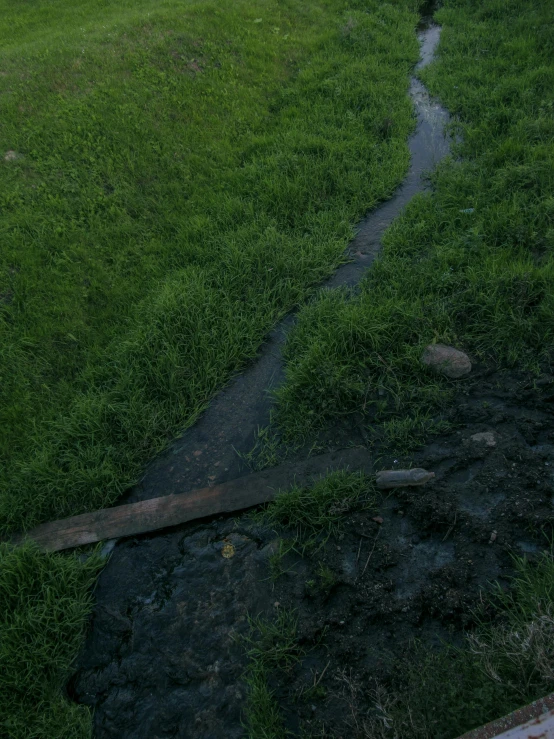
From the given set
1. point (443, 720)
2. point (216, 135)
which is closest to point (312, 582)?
point (443, 720)

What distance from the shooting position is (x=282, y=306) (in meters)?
5.55

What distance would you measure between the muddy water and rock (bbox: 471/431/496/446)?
2.82 feet

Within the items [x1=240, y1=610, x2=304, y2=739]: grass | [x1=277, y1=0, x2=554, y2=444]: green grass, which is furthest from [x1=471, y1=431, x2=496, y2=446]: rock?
[x1=240, y1=610, x2=304, y2=739]: grass

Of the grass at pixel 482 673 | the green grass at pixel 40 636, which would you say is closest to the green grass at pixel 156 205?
the green grass at pixel 40 636

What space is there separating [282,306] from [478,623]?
11.1ft

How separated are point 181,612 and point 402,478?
1.70 meters

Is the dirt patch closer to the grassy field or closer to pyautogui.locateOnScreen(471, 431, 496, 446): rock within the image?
pyautogui.locateOnScreen(471, 431, 496, 446): rock

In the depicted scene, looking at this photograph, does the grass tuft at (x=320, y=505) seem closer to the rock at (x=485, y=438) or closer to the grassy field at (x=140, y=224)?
the rock at (x=485, y=438)

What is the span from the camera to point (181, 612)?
3.54 meters

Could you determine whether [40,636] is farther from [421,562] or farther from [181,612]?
[421,562]

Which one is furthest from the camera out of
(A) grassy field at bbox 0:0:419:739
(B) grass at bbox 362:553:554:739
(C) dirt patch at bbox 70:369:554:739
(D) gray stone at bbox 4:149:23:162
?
(D) gray stone at bbox 4:149:23:162

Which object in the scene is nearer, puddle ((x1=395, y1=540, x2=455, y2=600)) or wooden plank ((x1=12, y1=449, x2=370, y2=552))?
puddle ((x1=395, y1=540, x2=455, y2=600))

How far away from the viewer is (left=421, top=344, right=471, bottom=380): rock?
4449 mm

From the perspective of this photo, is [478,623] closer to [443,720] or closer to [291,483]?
[443,720]
